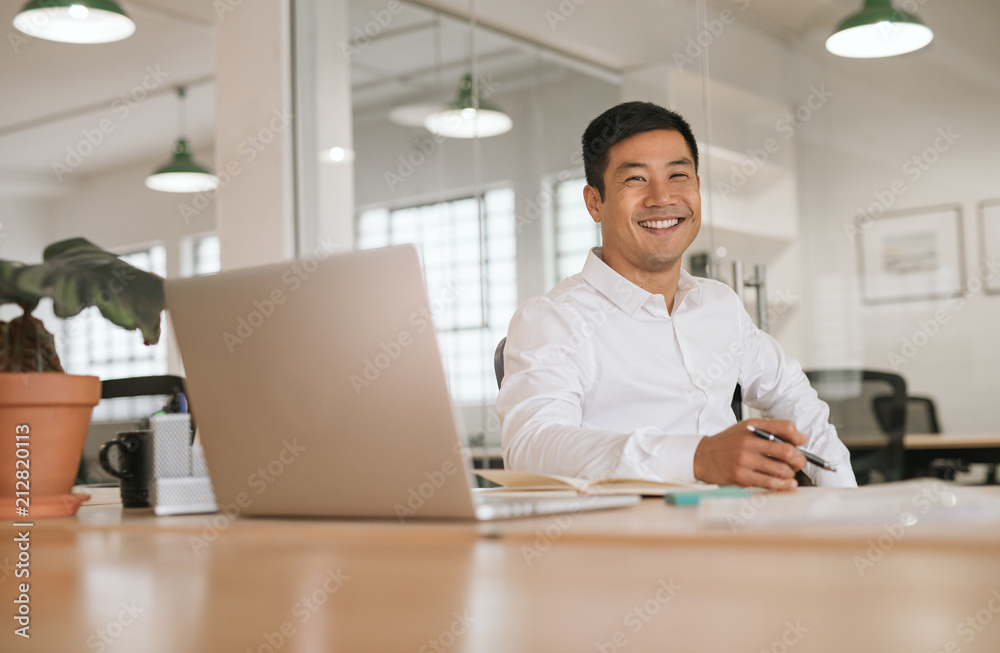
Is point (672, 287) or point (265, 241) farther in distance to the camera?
point (265, 241)

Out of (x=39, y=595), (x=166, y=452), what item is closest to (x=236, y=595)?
(x=39, y=595)

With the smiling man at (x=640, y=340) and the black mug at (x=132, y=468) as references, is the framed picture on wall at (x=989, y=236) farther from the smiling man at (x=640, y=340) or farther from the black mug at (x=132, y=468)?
the black mug at (x=132, y=468)

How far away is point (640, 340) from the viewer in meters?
1.91

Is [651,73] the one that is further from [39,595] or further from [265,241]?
[39,595]

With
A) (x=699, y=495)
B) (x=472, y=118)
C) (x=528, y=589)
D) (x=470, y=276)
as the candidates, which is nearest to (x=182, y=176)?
(x=472, y=118)

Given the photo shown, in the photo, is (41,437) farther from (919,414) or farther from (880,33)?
(880,33)

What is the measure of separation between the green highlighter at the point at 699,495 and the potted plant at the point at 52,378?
686mm

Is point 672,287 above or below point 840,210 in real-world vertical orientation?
below

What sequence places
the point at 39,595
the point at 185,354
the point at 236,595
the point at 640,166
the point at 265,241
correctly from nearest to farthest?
the point at 236,595, the point at 39,595, the point at 185,354, the point at 640,166, the point at 265,241

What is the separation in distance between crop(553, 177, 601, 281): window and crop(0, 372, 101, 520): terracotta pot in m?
2.60

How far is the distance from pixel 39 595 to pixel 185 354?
297mm

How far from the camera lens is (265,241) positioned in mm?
3812

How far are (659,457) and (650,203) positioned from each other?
90cm

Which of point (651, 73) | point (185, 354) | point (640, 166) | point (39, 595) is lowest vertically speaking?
point (39, 595)
